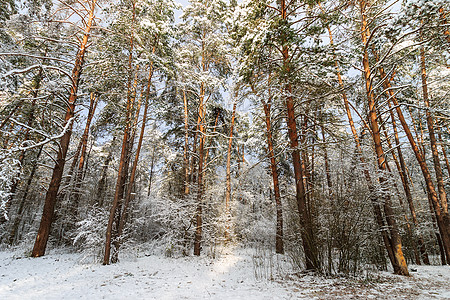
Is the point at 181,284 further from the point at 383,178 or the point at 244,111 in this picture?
the point at 383,178

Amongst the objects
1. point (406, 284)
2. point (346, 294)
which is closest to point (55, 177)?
point (346, 294)

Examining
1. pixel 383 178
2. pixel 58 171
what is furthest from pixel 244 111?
pixel 58 171

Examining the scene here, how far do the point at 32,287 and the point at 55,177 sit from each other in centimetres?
461

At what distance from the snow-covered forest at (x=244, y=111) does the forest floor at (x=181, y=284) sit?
0.11 meters

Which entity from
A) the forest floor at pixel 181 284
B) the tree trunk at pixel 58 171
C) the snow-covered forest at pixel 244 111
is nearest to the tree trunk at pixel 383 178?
the snow-covered forest at pixel 244 111

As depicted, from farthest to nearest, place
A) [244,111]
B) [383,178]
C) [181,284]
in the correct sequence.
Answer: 1. [244,111]
2. [383,178]
3. [181,284]

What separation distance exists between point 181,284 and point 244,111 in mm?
6160

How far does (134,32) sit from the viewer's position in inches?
314

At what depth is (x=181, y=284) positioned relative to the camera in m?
5.27

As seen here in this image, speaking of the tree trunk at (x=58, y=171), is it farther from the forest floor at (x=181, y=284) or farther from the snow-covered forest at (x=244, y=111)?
→ the forest floor at (x=181, y=284)

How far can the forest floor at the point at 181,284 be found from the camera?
405 centimetres

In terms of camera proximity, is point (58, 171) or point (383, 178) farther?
point (58, 171)

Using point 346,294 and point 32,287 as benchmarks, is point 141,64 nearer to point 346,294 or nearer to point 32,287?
point 32,287

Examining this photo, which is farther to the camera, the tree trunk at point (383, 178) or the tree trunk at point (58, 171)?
the tree trunk at point (58, 171)
